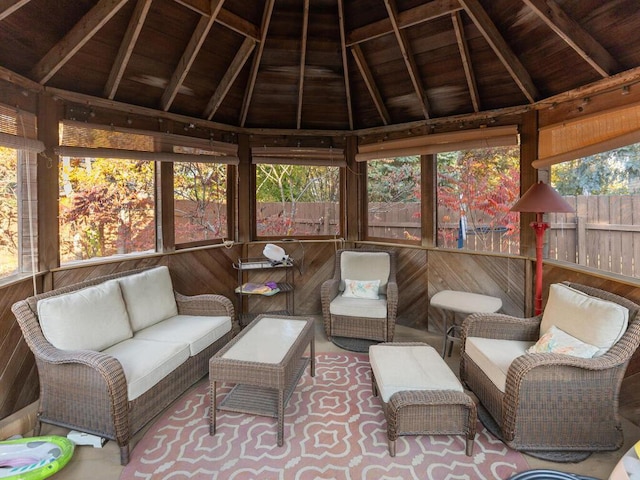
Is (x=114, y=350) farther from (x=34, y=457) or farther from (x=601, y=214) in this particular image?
(x=601, y=214)

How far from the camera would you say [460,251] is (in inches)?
157

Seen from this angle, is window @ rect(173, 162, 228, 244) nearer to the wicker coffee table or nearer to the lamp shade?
the wicker coffee table

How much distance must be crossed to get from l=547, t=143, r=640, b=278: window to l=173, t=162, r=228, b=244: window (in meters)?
3.58

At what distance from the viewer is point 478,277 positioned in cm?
386

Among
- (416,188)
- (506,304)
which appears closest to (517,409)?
(506,304)

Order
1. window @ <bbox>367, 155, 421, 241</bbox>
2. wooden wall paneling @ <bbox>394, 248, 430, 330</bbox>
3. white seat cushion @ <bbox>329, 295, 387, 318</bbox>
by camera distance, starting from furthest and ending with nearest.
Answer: window @ <bbox>367, 155, 421, 241</bbox> → wooden wall paneling @ <bbox>394, 248, 430, 330</bbox> → white seat cushion @ <bbox>329, 295, 387, 318</bbox>

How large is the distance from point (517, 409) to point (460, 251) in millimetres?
2124

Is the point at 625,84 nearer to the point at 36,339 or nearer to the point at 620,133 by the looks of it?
the point at 620,133

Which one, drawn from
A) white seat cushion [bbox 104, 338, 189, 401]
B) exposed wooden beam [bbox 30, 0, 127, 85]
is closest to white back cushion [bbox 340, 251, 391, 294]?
white seat cushion [bbox 104, 338, 189, 401]

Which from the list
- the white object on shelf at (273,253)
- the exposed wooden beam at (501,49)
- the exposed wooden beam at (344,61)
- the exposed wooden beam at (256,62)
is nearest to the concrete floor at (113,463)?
the white object on shelf at (273,253)

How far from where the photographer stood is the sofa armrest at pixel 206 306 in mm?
3281

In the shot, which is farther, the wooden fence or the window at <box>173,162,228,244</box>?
the window at <box>173,162,228,244</box>

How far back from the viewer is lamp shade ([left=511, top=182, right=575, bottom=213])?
2.78 metres

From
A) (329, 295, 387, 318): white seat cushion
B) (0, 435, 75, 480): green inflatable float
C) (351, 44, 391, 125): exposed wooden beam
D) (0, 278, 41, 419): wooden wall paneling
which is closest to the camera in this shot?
(0, 435, 75, 480): green inflatable float
